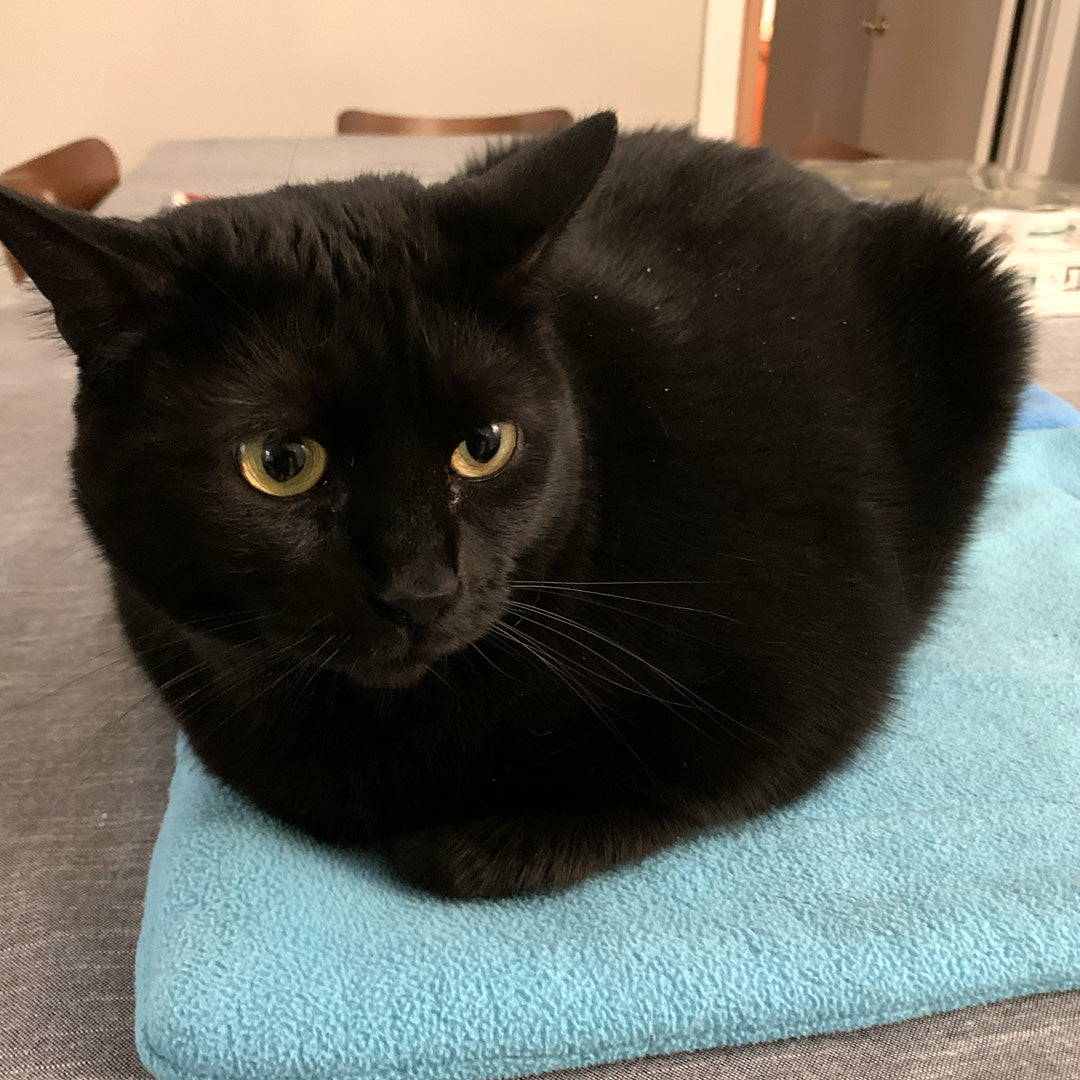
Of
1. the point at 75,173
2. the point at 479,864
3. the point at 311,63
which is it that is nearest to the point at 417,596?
the point at 479,864

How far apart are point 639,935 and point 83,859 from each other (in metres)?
0.39

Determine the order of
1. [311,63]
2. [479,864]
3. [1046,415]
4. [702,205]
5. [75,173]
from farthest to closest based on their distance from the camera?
[311,63]
[75,173]
[1046,415]
[702,205]
[479,864]

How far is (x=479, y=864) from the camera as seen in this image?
62cm

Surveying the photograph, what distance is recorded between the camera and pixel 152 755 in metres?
0.78

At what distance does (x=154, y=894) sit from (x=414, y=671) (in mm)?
214

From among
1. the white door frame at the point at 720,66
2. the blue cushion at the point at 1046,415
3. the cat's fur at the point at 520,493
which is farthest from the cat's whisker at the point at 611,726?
the white door frame at the point at 720,66

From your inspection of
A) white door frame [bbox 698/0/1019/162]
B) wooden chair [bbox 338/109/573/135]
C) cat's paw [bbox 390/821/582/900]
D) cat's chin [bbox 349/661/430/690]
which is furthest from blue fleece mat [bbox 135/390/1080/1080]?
white door frame [bbox 698/0/1019/162]

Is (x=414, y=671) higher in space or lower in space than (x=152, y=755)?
higher

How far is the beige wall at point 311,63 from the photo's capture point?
3.18m

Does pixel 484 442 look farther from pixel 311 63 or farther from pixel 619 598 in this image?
pixel 311 63

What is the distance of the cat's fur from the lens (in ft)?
1.77

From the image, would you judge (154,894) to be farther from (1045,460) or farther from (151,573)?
(1045,460)

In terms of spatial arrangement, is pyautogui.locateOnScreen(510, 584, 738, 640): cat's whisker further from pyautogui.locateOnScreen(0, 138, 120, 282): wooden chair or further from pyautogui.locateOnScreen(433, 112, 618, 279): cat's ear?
pyautogui.locateOnScreen(0, 138, 120, 282): wooden chair

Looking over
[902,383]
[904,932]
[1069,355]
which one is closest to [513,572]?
[904,932]
